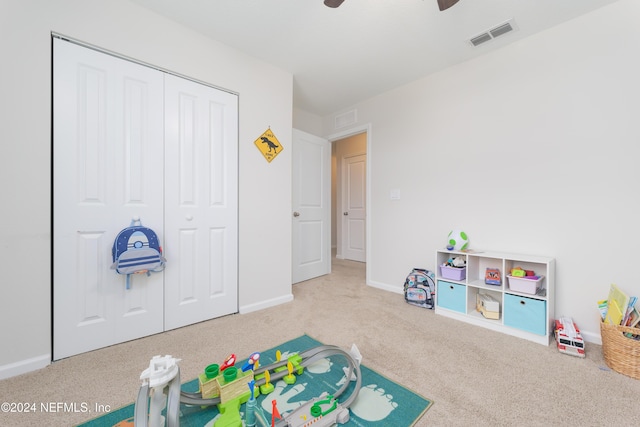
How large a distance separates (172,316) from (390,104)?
3.17 m

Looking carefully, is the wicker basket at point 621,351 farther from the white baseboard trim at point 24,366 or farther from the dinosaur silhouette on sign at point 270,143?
the white baseboard trim at point 24,366

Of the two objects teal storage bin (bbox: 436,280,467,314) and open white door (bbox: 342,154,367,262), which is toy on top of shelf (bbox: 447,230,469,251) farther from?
open white door (bbox: 342,154,367,262)

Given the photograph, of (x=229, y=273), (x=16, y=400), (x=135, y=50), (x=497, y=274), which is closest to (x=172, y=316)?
(x=229, y=273)

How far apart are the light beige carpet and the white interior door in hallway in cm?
23

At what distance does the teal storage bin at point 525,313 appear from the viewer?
181 cm

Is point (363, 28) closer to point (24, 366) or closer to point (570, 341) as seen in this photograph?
point (570, 341)

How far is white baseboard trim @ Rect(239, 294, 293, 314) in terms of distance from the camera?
234cm

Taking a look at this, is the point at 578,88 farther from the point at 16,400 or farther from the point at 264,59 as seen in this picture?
the point at 16,400

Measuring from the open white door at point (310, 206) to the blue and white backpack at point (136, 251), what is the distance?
173 centimetres

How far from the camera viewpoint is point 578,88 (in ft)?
6.21

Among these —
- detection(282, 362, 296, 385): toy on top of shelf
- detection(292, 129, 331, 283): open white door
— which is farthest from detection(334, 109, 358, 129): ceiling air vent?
detection(282, 362, 296, 385): toy on top of shelf

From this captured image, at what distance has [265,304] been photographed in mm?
2471

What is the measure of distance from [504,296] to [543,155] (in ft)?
3.93

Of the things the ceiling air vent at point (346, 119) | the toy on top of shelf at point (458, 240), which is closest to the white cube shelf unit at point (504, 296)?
the toy on top of shelf at point (458, 240)
